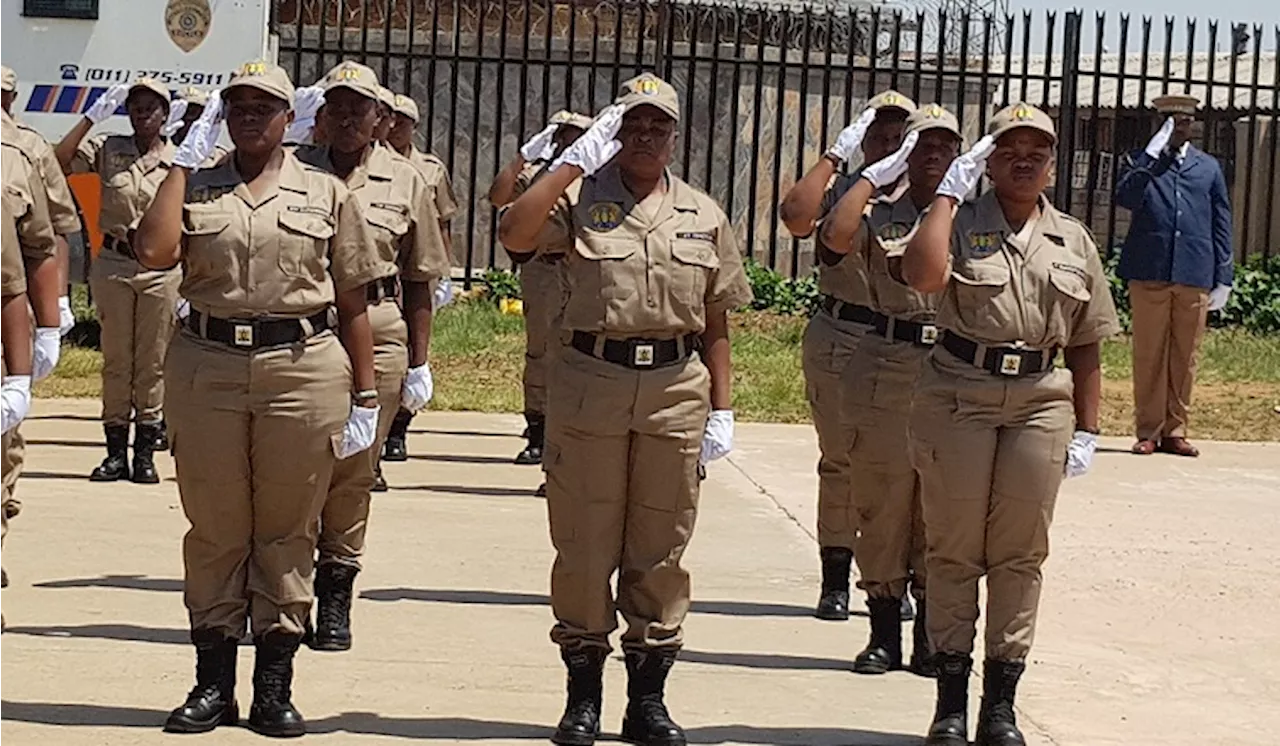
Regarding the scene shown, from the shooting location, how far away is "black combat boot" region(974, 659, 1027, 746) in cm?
676

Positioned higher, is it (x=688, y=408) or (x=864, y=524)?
(x=688, y=408)

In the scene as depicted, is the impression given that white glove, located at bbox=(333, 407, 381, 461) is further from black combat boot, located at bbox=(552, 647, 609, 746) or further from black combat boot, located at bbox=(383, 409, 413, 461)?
black combat boot, located at bbox=(383, 409, 413, 461)

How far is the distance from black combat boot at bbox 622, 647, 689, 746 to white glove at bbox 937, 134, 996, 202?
1594 mm

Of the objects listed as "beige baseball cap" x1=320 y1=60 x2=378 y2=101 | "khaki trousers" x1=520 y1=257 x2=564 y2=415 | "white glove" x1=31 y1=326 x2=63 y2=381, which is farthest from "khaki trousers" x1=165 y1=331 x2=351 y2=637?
"khaki trousers" x1=520 y1=257 x2=564 y2=415

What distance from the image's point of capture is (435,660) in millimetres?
7965

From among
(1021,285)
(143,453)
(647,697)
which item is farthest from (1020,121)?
(143,453)

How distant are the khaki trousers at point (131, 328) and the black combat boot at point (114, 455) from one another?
7 cm

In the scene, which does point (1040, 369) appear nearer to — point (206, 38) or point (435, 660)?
point (435, 660)

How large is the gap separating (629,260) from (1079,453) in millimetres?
1570

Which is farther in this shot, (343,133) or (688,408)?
(343,133)

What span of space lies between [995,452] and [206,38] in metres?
11.1

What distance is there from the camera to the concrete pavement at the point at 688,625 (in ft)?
23.5

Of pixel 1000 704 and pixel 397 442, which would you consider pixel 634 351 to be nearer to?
pixel 1000 704

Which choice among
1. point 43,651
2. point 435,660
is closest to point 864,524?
point 435,660
